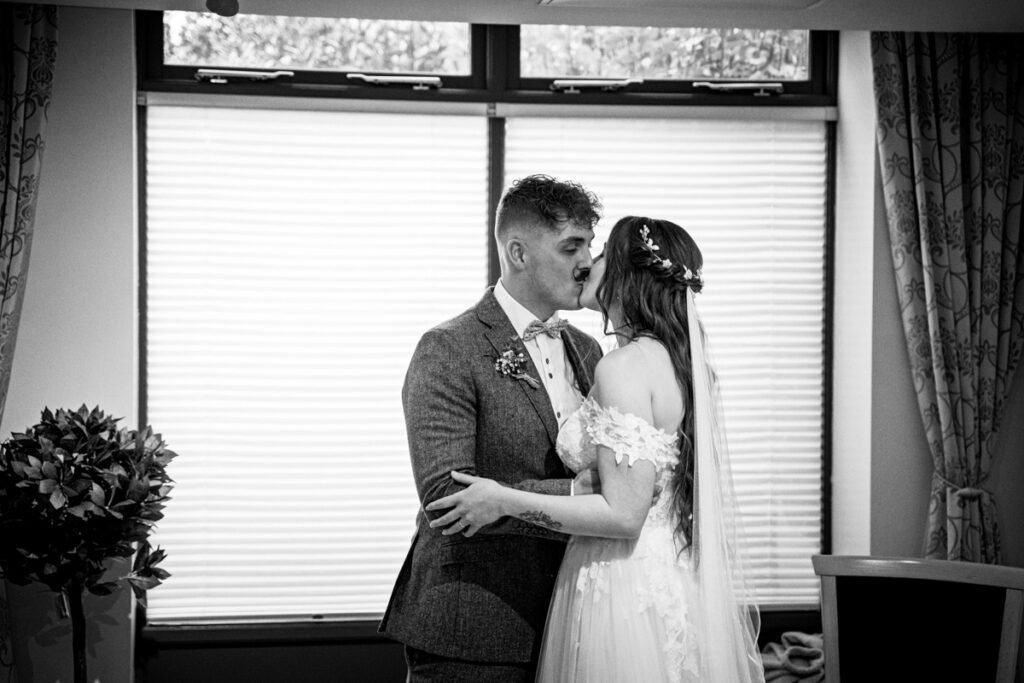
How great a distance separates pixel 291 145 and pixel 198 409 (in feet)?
3.61

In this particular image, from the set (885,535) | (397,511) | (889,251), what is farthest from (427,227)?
(885,535)

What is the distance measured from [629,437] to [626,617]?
1.51ft

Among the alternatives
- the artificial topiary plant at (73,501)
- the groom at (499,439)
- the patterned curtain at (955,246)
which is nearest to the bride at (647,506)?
the groom at (499,439)

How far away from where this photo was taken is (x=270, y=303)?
4.21 meters

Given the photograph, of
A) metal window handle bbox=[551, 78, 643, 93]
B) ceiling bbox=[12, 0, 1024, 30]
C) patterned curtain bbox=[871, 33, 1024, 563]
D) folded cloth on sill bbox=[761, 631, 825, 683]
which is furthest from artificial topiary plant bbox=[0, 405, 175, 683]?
patterned curtain bbox=[871, 33, 1024, 563]

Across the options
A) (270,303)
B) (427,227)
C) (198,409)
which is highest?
(427,227)

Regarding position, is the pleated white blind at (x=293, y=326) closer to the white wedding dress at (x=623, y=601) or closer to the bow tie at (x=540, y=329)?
the bow tie at (x=540, y=329)

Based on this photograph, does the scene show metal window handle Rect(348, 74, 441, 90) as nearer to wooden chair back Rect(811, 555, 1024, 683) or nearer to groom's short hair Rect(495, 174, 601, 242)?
groom's short hair Rect(495, 174, 601, 242)

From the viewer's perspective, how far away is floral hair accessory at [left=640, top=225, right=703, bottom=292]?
254 cm

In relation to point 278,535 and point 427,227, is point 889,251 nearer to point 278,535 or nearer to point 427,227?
point 427,227

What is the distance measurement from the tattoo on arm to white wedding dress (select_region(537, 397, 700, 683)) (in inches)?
7.7

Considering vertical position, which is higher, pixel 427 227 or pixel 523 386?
pixel 427 227

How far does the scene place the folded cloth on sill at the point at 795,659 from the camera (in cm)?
403

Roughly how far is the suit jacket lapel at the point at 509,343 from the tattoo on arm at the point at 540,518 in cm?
28
